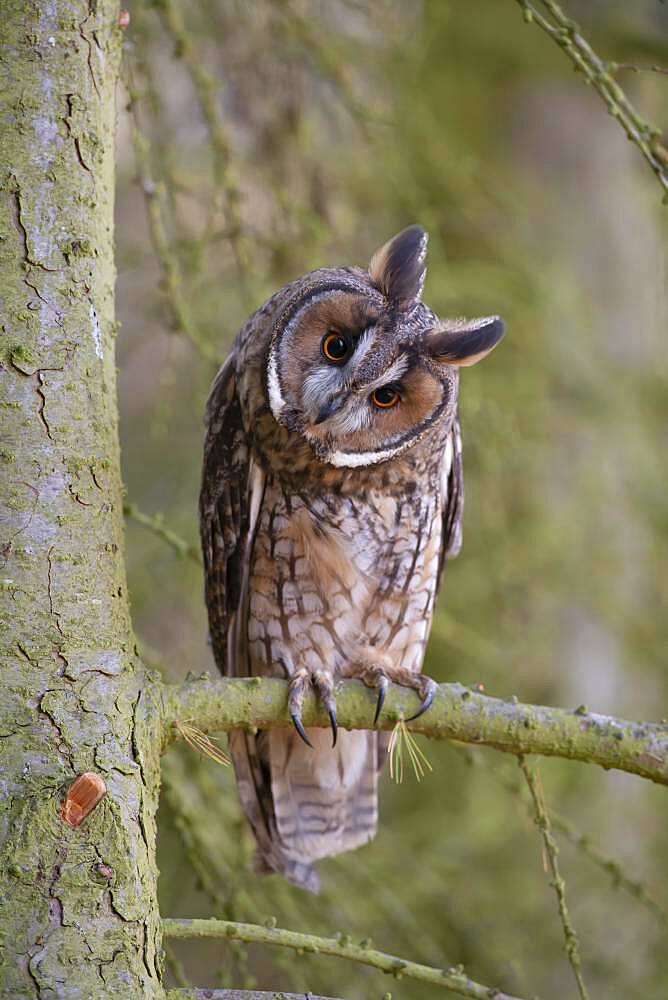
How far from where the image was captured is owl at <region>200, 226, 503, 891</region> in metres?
2.04

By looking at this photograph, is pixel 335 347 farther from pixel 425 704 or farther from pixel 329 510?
pixel 425 704

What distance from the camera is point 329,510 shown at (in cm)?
225

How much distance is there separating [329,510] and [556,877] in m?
0.93

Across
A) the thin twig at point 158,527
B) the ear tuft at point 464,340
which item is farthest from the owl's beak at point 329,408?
the thin twig at point 158,527

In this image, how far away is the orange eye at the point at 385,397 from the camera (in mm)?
2064

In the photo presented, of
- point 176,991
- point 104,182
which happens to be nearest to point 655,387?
point 104,182

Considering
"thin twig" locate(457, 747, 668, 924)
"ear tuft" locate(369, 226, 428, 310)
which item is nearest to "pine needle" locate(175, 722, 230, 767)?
"thin twig" locate(457, 747, 668, 924)

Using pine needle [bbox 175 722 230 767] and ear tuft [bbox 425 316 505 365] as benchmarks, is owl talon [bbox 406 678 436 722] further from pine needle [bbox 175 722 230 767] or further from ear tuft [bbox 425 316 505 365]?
ear tuft [bbox 425 316 505 365]

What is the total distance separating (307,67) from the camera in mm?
2906

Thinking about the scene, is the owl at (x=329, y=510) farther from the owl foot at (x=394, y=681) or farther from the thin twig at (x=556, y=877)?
the thin twig at (x=556, y=877)

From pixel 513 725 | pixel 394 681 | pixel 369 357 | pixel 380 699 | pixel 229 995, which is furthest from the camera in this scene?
pixel 394 681

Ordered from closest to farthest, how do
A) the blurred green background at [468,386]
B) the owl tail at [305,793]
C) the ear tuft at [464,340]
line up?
1. the ear tuft at [464,340]
2. the blurred green background at [468,386]
3. the owl tail at [305,793]

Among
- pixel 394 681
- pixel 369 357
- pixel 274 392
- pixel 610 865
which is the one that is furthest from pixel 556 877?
pixel 274 392

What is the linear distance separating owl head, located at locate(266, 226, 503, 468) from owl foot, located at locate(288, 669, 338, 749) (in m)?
0.44
